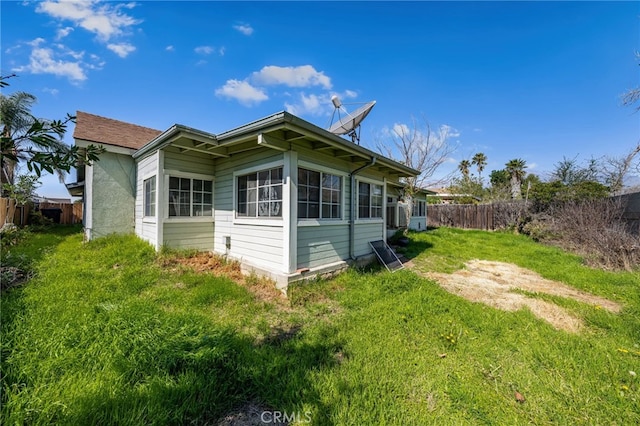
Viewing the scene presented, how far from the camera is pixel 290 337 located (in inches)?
124

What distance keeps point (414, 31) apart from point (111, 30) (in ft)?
26.1

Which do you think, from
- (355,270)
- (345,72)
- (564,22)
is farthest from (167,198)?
(564,22)

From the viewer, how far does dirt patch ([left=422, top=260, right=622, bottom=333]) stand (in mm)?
3896

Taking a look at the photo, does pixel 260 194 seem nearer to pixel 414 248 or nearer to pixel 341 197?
pixel 341 197

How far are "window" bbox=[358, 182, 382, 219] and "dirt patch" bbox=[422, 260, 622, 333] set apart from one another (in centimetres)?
229

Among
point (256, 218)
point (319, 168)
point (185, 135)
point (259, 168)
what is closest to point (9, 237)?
point (185, 135)

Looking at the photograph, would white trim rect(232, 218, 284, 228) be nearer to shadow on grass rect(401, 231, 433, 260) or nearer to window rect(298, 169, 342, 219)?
window rect(298, 169, 342, 219)

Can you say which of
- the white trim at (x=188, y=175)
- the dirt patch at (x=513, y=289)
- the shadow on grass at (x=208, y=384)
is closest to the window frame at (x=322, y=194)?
the shadow on grass at (x=208, y=384)

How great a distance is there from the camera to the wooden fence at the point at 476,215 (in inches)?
536

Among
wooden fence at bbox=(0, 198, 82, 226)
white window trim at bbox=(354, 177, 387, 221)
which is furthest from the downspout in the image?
wooden fence at bbox=(0, 198, 82, 226)

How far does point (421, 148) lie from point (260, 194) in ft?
39.4

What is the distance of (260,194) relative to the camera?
17.4ft

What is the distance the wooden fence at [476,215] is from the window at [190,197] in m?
15.4

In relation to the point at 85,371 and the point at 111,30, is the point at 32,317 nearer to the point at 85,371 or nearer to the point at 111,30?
the point at 85,371
